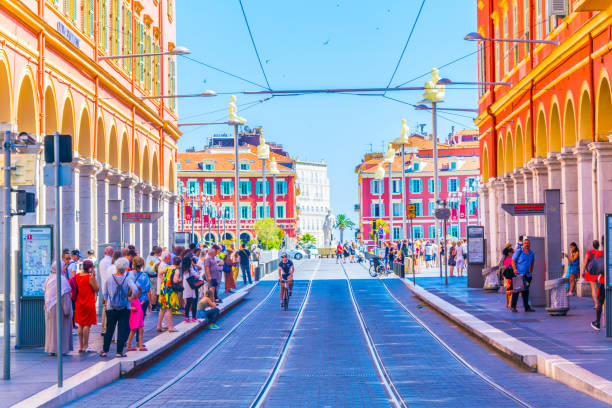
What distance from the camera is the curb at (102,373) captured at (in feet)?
39.3

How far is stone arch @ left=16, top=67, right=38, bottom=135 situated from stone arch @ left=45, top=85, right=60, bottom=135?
1.75 metres

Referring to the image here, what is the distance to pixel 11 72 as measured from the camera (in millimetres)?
23625

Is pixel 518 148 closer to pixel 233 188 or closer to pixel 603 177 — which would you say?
pixel 603 177

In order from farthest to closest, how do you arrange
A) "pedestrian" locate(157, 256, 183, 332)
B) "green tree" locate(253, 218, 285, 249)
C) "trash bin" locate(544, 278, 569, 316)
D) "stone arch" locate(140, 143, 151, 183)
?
"green tree" locate(253, 218, 285, 249), "stone arch" locate(140, 143, 151, 183), "trash bin" locate(544, 278, 569, 316), "pedestrian" locate(157, 256, 183, 332)

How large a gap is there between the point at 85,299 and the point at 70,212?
14.5 metres

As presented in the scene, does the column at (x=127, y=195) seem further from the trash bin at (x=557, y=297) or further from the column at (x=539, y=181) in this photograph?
the trash bin at (x=557, y=297)

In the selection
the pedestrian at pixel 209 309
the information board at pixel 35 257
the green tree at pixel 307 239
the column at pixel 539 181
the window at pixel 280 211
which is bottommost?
the pedestrian at pixel 209 309

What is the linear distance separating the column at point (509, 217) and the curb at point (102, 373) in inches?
885

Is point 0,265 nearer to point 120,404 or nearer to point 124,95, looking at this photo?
point 120,404

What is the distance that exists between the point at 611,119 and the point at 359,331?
998cm

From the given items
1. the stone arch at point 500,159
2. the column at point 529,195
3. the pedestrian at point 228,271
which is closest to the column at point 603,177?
the column at point 529,195

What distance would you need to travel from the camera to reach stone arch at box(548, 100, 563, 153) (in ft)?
112

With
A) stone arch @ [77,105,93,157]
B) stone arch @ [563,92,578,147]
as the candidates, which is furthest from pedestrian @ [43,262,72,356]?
stone arch @ [563,92,578,147]

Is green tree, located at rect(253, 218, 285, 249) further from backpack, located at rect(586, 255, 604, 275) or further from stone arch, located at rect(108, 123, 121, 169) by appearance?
backpack, located at rect(586, 255, 604, 275)
